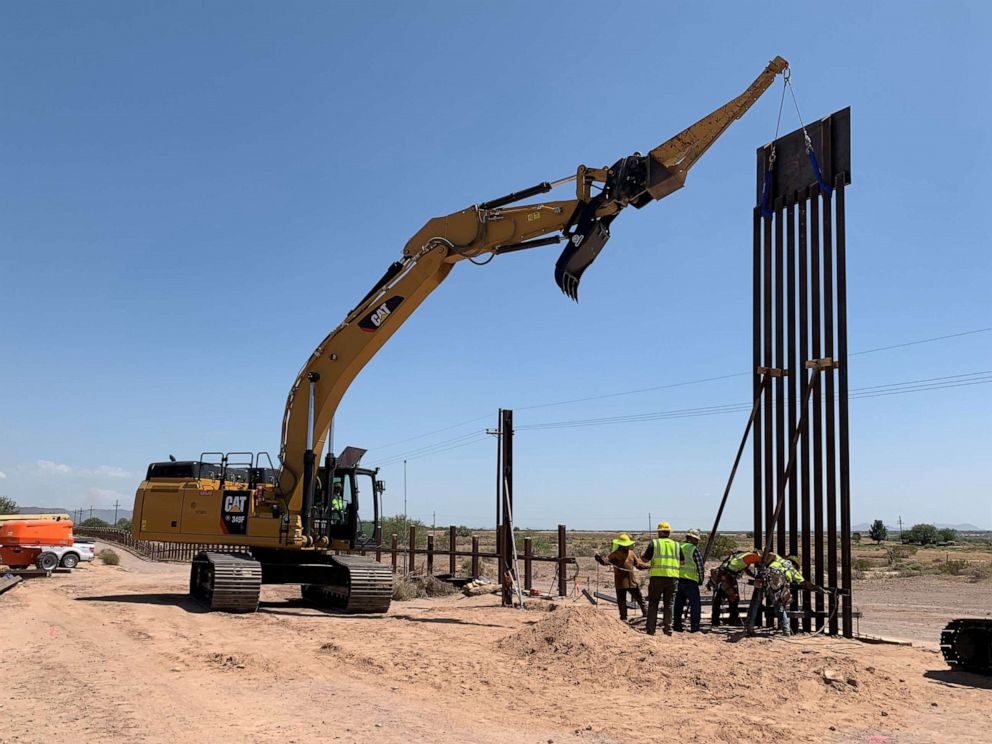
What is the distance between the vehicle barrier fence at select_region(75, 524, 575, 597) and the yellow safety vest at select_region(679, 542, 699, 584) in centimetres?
642

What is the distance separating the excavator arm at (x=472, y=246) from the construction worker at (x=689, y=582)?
4531 mm

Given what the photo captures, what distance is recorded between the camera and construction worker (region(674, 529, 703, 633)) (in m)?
13.1

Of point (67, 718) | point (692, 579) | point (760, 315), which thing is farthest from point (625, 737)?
point (760, 315)

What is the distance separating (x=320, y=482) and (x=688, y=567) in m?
7.67

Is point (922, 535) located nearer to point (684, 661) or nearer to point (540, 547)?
point (540, 547)

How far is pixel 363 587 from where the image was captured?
16344 mm

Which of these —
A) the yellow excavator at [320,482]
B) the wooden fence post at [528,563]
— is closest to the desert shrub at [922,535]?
the wooden fence post at [528,563]

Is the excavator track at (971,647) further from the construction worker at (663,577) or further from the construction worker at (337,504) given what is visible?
the construction worker at (337,504)

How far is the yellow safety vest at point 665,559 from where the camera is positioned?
12.8 meters

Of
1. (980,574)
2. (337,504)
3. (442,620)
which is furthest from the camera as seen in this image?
(980,574)

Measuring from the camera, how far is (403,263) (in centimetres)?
1695

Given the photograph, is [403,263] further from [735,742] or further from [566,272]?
[735,742]

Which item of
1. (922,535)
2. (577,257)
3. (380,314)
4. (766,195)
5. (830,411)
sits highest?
(766,195)

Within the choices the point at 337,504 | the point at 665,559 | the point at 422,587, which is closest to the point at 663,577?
the point at 665,559
